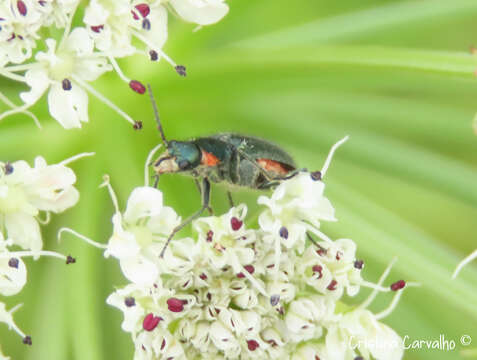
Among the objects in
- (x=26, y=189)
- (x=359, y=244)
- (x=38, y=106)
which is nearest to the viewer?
(x=26, y=189)

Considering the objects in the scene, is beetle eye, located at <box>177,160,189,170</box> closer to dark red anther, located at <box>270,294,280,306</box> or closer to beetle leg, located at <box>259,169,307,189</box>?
beetle leg, located at <box>259,169,307,189</box>

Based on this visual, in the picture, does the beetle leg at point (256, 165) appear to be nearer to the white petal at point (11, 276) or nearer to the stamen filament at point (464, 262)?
the stamen filament at point (464, 262)

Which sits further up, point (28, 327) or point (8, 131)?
point (8, 131)

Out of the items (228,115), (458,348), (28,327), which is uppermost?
(228,115)

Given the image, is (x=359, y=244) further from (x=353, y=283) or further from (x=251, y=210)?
(x=251, y=210)

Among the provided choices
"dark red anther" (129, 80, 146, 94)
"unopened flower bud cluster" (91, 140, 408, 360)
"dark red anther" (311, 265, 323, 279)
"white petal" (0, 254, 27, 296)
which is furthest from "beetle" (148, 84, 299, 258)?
"white petal" (0, 254, 27, 296)

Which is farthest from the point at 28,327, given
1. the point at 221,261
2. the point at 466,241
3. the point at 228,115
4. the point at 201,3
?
the point at 466,241

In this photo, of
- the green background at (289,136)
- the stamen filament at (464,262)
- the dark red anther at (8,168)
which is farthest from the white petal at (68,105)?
the stamen filament at (464,262)

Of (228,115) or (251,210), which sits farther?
(251,210)
